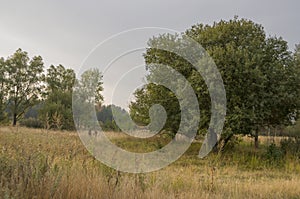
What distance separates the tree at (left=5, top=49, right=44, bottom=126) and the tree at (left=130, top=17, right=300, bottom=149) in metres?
29.0

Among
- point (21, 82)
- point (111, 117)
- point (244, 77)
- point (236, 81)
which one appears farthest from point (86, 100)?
point (21, 82)

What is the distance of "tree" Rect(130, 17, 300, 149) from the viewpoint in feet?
43.0

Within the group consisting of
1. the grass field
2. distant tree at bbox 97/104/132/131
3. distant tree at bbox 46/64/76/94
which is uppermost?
distant tree at bbox 46/64/76/94

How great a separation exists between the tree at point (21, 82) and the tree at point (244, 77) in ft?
95.1

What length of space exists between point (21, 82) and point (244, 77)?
34.0 metres

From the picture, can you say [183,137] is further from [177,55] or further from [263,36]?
[263,36]

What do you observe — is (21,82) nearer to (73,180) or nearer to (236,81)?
(236,81)

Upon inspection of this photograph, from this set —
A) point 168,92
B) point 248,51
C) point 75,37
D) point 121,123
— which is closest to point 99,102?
point 121,123

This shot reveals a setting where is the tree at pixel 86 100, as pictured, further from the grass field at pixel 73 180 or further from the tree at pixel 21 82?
the tree at pixel 21 82

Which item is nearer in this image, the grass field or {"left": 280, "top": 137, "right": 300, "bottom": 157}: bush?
the grass field

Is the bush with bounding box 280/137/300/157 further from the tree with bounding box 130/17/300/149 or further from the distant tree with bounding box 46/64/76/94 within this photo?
the distant tree with bounding box 46/64/76/94

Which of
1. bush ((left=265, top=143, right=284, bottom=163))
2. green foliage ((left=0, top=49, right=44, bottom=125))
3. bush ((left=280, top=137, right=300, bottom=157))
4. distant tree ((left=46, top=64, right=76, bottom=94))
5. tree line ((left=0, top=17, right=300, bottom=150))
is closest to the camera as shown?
bush ((left=265, top=143, right=284, bottom=163))

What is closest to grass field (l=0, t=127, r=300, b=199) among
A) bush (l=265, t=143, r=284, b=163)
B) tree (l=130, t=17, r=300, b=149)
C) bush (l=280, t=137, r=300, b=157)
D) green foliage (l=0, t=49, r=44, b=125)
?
bush (l=265, t=143, r=284, b=163)

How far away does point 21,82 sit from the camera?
39.8 metres
